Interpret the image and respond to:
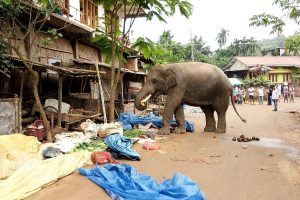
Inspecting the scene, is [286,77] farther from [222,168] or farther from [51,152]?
[51,152]

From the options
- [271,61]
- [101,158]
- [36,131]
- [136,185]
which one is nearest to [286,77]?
[271,61]

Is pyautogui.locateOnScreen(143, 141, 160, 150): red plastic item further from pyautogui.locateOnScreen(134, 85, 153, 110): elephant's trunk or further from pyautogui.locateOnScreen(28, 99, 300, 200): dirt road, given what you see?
pyautogui.locateOnScreen(134, 85, 153, 110): elephant's trunk

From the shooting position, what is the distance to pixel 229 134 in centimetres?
1150

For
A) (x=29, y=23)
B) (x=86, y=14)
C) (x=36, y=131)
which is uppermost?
(x=86, y=14)

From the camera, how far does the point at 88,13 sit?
1647 centimetres

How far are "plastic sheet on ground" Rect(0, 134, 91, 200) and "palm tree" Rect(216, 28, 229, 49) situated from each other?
6180 cm

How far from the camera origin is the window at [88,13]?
15539 millimetres

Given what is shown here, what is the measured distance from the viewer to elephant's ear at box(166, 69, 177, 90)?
11.0 metres

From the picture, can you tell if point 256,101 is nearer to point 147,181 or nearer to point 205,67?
point 205,67

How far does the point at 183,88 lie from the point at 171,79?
0.46m

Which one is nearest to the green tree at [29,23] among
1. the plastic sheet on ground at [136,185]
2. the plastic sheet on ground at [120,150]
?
the plastic sheet on ground at [120,150]

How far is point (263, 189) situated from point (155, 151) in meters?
3.07

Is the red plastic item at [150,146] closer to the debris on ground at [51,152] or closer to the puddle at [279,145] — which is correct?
the debris on ground at [51,152]

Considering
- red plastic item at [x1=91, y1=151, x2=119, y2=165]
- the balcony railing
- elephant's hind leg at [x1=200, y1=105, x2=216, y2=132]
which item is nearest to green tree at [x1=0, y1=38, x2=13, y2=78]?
red plastic item at [x1=91, y1=151, x2=119, y2=165]
